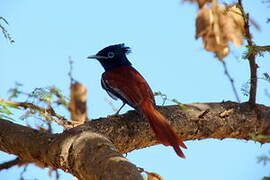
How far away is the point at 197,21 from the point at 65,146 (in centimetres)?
259

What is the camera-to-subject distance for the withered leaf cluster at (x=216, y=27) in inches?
223

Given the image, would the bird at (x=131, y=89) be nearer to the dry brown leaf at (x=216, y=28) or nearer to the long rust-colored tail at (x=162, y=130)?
the long rust-colored tail at (x=162, y=130)

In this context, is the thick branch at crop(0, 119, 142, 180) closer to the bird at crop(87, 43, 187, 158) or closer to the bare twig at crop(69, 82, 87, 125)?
the bird at crop(87, 43, 187, 158)

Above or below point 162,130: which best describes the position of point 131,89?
above

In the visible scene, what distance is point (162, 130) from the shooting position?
442 cm

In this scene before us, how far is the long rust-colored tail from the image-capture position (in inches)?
169

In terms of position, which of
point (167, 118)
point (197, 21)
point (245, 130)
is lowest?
point (245, 130)

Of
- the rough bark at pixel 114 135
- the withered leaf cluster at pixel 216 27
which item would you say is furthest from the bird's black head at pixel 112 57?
the rough bark at pixel 114 135

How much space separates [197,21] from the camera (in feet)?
19.2

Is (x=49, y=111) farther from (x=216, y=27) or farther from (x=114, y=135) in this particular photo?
(x=216, y=27)

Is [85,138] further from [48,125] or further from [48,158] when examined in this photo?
[48,125]

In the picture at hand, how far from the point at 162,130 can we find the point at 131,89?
938mm

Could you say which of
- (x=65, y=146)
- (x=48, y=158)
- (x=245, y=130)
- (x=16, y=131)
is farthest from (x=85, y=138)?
(x=245, y=130)

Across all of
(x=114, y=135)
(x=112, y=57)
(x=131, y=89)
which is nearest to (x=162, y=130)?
(x=114, y=135)
